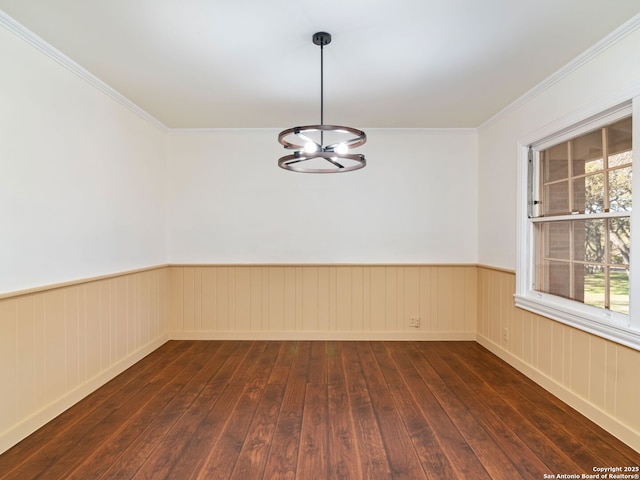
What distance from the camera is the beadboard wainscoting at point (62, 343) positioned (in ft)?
7.03

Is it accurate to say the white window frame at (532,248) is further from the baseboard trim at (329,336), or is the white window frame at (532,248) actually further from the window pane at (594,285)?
the baseboard trim at (329,336)

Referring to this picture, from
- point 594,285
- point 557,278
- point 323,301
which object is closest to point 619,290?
point 594,285

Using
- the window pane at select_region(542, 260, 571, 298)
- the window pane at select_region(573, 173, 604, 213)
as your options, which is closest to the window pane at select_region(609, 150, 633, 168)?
the window pane at select_region(573, 173, 604, 213)

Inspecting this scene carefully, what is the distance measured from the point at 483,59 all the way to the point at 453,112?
1.11 m

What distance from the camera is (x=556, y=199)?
2957mm

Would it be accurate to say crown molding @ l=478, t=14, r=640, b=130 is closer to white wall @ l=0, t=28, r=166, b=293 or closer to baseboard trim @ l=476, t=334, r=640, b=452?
baseboard trim @ l=476, t=334, r=640, b=452

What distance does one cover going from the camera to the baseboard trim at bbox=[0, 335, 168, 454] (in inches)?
83.4

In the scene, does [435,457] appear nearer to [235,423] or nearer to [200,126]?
[235,423]

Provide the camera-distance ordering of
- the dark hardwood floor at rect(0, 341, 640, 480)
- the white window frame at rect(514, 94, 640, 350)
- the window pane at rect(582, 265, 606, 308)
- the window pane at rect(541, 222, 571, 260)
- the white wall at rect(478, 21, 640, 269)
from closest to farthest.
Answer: the dark hardwood floor at rect(0, 341, 640, 480)
the white window frame at rect(514, 94, 640, 350)
the white wall at rect(478, 21, 640, 269)
the window pane at rect(582, 265, 606, 308)
the window pane at rect(541, 222, 571, 260)

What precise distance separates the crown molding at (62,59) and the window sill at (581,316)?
13.6 ft

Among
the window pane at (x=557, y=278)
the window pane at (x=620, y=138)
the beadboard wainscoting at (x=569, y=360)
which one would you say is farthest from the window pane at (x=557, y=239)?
the window pane at (x=620, y=138)

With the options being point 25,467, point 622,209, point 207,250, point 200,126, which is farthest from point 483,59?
point 25,467

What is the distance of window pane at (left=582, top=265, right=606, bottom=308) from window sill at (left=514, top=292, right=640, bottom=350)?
0.18 ft

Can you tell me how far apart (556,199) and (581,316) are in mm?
1011
